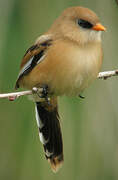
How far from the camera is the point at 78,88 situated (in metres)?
2.19

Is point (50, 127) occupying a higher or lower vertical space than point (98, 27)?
lower

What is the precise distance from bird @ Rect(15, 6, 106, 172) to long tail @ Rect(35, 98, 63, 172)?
0.15 meters

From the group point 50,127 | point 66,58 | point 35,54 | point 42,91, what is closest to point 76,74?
point 66,58

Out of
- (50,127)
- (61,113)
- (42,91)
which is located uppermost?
(42,91)

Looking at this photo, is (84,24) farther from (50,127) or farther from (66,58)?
(50,127)

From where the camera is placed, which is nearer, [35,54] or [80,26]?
[80,26]

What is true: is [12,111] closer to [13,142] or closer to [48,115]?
[13,142]

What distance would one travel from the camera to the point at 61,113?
1.82m

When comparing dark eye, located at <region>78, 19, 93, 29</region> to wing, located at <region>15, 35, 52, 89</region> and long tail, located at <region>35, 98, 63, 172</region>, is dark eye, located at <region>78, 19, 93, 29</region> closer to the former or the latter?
wing, located at <region>15, 35, 52, 89</region>

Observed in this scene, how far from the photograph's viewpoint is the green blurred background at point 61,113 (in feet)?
5.48

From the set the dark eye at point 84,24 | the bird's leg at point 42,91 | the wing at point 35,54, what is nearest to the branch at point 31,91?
the bird's leg at point 42,91

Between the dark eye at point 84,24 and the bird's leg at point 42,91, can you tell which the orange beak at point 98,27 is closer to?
the dark eye at point 84,24

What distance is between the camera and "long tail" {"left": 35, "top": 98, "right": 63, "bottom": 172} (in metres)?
2.59

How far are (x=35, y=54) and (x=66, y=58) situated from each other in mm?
352
